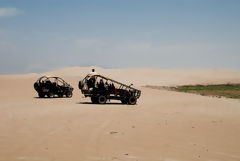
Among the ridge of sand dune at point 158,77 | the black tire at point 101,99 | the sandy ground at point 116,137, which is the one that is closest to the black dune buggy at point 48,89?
the black tire at point 101,99

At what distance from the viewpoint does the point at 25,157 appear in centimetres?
722

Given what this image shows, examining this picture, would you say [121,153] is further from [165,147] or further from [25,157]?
[25,157]

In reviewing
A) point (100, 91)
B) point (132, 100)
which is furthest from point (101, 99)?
point (132, 100)

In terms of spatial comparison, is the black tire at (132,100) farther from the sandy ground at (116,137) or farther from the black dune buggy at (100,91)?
the sandy ground at (116,137)

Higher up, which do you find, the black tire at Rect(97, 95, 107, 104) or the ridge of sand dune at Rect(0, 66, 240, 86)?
the ridge of sand dune at Rect(0, 66, 240, 86)

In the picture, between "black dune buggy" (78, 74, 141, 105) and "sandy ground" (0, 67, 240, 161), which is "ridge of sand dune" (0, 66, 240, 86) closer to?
"black dune buggy" (78, 74, 141, 105)

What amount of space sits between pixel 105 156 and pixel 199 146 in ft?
→ 8.92

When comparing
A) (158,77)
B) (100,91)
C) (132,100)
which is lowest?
(132,100)

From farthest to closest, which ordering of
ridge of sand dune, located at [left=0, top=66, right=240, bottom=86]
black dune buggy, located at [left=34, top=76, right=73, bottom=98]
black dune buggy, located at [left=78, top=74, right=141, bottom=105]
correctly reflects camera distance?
1. ridge of sand dune, located at [left=0, top=66, right=240, bottom=86]
2. black dune buggy, located at [left=34, top=76, right=73, bottom=98]
3. black dune buggy, located at [left=78, top=74, right=141, bottom=105]

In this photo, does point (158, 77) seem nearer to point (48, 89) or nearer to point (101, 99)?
point (48, 89)

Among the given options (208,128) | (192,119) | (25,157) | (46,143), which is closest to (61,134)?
(46,143)

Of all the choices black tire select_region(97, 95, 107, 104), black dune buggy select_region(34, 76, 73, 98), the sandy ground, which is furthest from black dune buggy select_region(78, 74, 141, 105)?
black dune buggy select_region(34, 76, 73, 98)

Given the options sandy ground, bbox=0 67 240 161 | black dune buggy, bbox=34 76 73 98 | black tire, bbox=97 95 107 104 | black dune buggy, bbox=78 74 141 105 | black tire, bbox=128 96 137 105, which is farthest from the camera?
black dune buggy, bbox=34 76 73 98

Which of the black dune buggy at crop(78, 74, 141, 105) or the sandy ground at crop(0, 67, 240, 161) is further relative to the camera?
the black dune buggy at crop(78, 74, 141, 105)
